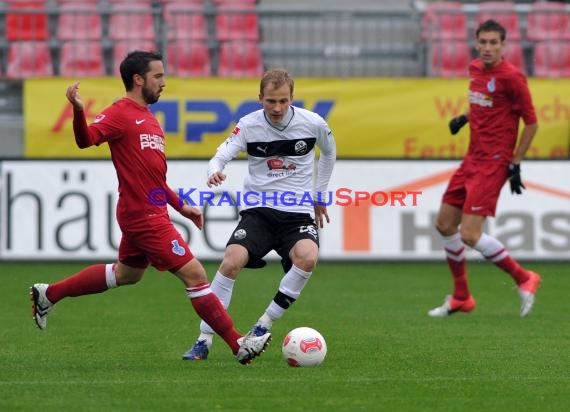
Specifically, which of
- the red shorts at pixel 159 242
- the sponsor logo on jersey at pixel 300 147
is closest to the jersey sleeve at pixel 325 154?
the sponsor logo on jersey at pixel 300 147

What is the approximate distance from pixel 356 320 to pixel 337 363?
8.89 feet

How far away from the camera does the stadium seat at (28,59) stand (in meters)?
19.6

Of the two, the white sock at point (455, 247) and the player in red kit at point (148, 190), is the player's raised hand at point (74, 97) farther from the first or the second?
the white sock at point (455, 247)

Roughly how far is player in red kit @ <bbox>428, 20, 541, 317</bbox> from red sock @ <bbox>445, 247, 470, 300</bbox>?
0.01 m

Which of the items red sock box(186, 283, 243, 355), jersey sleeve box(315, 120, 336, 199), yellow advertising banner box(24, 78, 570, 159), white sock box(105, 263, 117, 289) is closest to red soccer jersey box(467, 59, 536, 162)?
jersey sleeve box(315, 120, 336, 199)

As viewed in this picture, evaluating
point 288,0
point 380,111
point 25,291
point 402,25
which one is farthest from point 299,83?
point 25,291

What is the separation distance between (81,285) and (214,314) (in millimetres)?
1199

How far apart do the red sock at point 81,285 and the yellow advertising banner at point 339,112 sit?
9188mm

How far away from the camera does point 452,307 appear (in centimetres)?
1152

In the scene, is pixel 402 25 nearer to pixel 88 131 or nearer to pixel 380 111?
pixel 380 111

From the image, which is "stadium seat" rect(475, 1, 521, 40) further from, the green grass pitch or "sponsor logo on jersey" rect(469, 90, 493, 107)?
"sponsor logo on jersey" rect(469, 90, 493, 107)

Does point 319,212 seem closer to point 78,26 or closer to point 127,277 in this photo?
point 127,277

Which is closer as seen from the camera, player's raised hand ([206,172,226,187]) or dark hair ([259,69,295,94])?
player's raised hand ([206,172,226,187])

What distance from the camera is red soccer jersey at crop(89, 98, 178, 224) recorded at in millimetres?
8070
